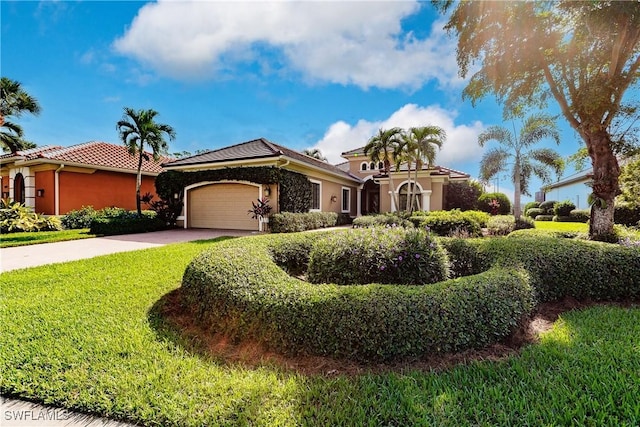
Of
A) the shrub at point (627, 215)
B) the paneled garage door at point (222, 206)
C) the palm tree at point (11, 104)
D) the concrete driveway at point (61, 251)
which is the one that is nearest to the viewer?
the concrete driveway at point (61, 251)

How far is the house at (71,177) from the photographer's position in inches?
614

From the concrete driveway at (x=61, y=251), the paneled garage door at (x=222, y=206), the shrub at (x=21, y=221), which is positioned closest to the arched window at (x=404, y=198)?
the paneled garage door at (x=222, y=206)

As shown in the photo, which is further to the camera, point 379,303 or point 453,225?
point 453,225

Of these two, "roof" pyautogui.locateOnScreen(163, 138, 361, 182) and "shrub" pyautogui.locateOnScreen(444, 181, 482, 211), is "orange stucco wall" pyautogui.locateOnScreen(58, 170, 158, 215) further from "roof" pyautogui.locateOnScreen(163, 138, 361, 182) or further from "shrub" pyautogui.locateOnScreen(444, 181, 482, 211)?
"shrub" pyautogui.locateOnScreen(444, 181, 482, 211)

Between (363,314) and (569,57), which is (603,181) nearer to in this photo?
(569,57)

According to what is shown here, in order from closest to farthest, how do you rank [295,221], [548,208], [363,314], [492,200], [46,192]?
[363,314], [295,221], [46,192], [492,200], [548,208]

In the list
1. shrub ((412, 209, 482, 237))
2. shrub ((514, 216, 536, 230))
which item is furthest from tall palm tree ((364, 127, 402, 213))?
shrub ((514, 216, 536, 230))

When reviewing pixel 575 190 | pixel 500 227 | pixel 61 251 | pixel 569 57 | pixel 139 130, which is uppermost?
pixel 569 57

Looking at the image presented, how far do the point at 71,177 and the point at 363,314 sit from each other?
19444 millimetres

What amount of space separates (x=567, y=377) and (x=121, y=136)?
55.0 ft

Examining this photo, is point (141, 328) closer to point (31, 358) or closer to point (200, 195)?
point (31, 358)

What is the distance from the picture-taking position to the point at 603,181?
8453 mm

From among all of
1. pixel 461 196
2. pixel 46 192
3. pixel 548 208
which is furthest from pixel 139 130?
pixel 548 208

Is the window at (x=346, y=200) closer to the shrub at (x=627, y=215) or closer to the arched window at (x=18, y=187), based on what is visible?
the shrub at (x=627, y=215)
